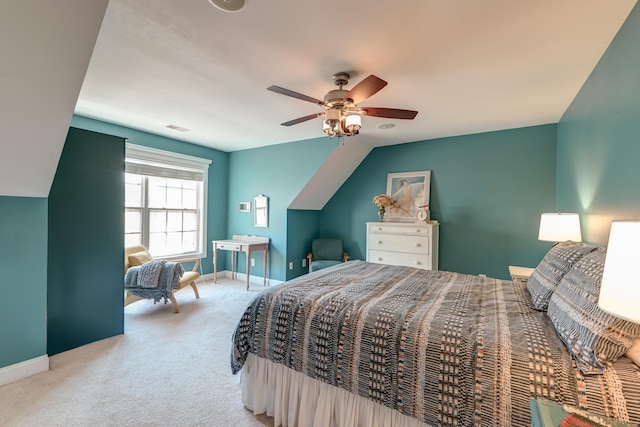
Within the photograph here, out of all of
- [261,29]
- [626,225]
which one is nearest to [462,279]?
[626,225]

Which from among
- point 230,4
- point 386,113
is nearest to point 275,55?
point 230,4

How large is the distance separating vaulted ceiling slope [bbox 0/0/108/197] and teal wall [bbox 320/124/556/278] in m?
3.97

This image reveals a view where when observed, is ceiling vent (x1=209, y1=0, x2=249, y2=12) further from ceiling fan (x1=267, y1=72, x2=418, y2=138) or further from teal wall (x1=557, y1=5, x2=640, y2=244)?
Answer: teal wall (x1=557, y1=5, x2=640, y2=244)

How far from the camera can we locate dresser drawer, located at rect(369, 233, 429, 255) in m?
3.75

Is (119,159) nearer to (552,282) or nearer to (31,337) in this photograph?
(31,337)

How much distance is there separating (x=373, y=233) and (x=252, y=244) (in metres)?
2.00

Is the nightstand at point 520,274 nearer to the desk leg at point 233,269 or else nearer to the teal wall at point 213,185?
the desk leg at point 233,269

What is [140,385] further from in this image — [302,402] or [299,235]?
[299,235]

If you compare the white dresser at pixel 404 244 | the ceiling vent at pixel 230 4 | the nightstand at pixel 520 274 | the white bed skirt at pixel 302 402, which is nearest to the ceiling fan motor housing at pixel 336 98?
the ceiling vent at pixel 230 4

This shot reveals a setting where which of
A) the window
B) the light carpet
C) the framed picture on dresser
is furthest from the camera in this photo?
the framed picture on dresser

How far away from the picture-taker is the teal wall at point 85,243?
2.32 metres

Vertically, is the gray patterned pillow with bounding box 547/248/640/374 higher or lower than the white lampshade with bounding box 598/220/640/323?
lower

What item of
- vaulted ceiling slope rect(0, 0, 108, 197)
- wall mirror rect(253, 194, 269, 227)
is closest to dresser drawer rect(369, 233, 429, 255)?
wall mirror rect(253, 194, 269, 227)

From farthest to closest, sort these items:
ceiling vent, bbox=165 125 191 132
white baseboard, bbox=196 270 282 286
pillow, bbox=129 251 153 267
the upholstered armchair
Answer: white baseboard, bbox=196 270 282 286, ceiling vent, bbox=165 125 191 132, pillow, bbox=129 251 153 267, the upholstered armchair
